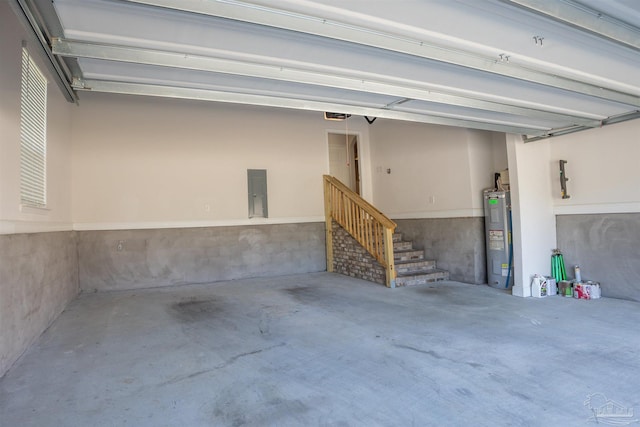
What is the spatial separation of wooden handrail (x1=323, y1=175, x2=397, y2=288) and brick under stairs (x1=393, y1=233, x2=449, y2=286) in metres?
0.37

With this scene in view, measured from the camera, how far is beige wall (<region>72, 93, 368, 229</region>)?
22.4 feet

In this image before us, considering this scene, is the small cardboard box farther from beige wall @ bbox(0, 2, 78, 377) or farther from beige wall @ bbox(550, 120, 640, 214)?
beige wall @ bbox(0, 2, 78, 377)

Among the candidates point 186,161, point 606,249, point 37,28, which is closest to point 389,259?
point 606,249

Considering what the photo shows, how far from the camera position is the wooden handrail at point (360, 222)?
644cm

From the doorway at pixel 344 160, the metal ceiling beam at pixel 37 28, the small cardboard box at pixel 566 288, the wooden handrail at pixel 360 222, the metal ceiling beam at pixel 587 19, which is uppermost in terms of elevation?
the doorway at pixel 344 160

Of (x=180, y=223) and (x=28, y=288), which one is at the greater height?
(x=180, y=223)

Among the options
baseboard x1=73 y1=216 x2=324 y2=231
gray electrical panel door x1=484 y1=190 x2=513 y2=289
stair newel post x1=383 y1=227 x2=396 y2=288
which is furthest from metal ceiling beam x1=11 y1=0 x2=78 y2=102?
gray electrical panel door x1=484 y1=190 x2=513 y2=289

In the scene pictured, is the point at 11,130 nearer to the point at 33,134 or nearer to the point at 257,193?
the point at 33,134

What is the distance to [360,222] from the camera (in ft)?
24.1

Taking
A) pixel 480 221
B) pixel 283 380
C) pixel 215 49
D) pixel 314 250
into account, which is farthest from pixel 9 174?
pixel 480 221

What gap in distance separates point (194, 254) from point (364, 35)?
612 centimetres

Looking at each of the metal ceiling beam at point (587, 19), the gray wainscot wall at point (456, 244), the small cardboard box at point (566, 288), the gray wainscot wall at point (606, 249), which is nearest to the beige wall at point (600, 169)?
the gray wainscot wall at point (606, 249)

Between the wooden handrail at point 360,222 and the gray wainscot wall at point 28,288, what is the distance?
16.3 feet

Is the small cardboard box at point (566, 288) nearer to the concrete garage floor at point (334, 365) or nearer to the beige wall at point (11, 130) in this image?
the concrete garage floor at point (334, 365)
